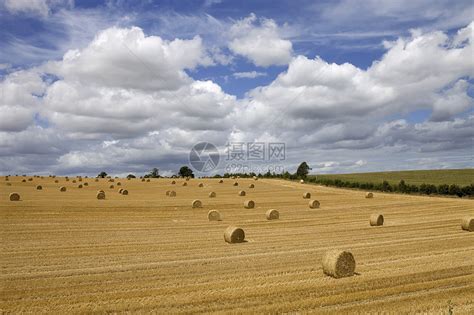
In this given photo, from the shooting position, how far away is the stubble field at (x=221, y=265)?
1148 cm

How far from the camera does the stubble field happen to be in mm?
11477

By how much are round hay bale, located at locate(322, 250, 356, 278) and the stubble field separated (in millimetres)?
317

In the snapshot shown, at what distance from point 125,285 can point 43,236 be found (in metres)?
10.8

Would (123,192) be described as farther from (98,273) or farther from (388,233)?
(98,273)

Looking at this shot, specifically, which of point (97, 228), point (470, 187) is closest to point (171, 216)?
point (97, 228)

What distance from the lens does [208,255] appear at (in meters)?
17.8

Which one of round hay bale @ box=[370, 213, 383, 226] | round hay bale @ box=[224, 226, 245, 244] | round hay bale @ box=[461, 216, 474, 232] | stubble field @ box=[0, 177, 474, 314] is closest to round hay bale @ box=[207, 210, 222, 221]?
stubble field @ box=[0, 177, 474, 314]

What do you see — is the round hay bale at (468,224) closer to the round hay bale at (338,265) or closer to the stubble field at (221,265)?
the stubble field at (221,265)

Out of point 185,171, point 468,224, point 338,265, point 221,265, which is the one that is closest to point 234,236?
point 221,265

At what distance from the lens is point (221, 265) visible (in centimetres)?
1580

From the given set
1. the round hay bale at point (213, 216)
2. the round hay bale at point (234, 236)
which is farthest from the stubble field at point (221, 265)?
the round hay bale at point (213, 216)

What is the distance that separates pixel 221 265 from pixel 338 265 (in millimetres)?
3952

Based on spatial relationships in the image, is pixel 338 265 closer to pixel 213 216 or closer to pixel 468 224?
pixel 468 224

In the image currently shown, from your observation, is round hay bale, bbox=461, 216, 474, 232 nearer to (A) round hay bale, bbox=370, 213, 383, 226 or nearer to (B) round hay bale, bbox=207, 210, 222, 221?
(A) round hay bale, bbox=370, 213, 383, 226
